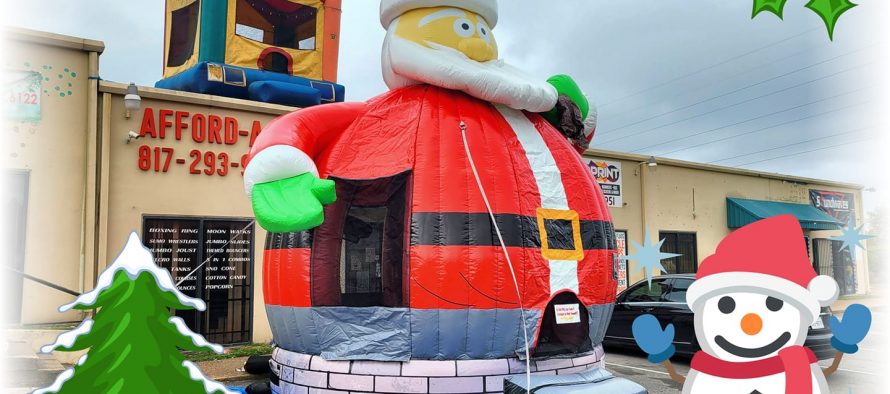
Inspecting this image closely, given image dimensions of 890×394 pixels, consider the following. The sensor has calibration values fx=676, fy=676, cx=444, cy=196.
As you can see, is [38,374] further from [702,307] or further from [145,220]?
[702,307]

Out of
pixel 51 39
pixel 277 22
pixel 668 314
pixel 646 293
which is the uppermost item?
pixel 277 22

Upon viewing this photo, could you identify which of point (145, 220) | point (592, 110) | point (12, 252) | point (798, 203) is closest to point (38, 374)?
point (12, 252)

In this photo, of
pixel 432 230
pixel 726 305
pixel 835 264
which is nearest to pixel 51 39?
pixel 432 230

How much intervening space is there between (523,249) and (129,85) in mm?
7194

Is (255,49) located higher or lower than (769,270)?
higher

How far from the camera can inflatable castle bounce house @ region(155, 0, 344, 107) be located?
1198 cm

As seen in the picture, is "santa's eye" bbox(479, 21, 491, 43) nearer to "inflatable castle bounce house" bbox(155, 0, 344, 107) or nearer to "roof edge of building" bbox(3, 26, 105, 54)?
"roof edge of building" bbox(3, 26, 105, 54)

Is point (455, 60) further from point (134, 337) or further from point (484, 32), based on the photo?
point (134, 337)

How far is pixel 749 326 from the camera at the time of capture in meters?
3.32

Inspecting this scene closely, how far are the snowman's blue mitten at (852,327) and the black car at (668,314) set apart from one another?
6.21 meters

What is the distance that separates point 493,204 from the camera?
17.4 ft

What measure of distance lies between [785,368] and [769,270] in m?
0.47

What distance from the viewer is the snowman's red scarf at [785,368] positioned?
10.7ft

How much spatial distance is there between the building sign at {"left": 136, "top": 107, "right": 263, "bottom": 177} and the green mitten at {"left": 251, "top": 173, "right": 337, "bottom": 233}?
602 cm
